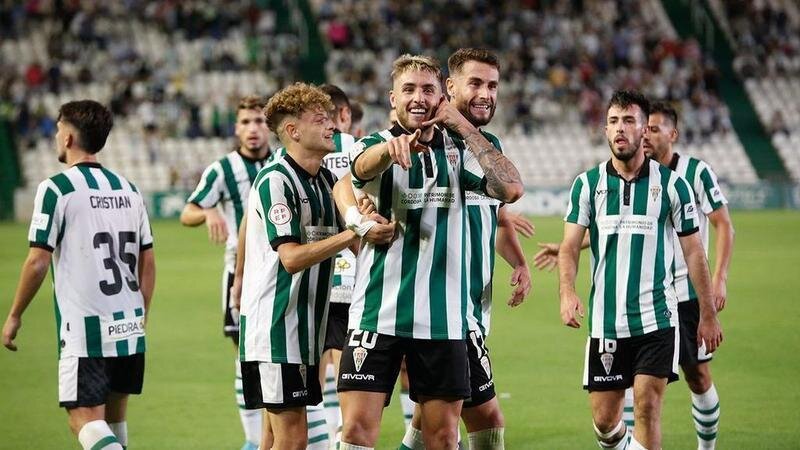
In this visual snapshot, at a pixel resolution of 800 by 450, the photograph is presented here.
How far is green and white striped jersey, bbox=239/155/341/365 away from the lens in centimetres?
576

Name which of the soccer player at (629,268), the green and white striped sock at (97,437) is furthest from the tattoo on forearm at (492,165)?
the green and white striped sock at (97,437)

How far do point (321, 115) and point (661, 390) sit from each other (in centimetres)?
249

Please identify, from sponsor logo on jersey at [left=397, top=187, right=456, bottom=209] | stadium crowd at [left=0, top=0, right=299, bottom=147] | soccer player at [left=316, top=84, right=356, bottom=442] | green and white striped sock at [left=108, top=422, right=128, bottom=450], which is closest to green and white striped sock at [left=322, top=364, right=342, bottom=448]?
soccer player at [left=316, top=84, right=356, bottom=442]

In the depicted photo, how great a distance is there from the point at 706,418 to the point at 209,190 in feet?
12.7

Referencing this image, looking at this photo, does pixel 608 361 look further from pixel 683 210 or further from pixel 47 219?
pixel 47 219

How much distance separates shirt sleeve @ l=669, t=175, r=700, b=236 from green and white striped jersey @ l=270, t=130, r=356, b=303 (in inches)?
76.1

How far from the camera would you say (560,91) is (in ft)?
119

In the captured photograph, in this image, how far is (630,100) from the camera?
689cm

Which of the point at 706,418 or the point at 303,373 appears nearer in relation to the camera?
the point at 303,373

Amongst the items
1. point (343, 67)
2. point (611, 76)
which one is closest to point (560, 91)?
point (611, 76)

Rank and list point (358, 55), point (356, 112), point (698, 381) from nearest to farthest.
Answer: point (698, 381) < point (356, 112) < point (358, 55)

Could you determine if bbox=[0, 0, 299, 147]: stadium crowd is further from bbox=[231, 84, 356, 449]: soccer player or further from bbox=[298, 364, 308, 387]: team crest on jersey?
bbox=[298, 364, 308, 387]: team crest on jersey

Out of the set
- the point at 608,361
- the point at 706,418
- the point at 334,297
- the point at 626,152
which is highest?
the point at 626,152

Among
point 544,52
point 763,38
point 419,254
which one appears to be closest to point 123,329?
point 419,254
